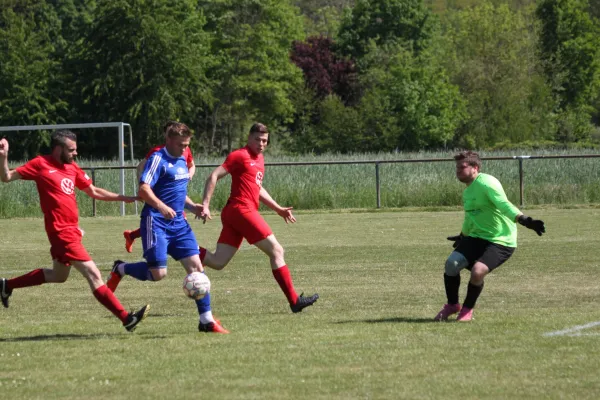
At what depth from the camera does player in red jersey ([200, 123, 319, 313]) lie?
1102cm

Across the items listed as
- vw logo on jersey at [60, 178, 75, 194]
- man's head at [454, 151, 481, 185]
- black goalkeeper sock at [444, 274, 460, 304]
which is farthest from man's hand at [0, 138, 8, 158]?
black goalkeeper sock at [444, 274, 460, 304]

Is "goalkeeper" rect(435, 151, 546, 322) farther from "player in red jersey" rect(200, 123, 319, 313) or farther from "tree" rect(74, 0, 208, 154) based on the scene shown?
"tree" rect(74, 0, 208, 154)

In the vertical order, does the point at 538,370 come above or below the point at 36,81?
below

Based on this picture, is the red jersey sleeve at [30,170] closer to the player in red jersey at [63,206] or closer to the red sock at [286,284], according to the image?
the player in red jersey at [63,206]

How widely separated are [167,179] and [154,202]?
Answer: 0.54 m

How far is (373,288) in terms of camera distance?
518 inches

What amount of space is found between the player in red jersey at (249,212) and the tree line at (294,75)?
Answer: 44592 millimetres

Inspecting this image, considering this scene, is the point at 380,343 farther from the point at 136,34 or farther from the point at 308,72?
the point at 308,72

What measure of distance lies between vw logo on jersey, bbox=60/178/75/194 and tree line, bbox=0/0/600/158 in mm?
46110

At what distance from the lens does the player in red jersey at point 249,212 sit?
Answer: 434 inches

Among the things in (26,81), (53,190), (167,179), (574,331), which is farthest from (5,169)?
(26,81)

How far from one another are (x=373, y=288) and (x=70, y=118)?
57.4 m

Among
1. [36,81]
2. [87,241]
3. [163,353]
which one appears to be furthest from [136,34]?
[163,353]

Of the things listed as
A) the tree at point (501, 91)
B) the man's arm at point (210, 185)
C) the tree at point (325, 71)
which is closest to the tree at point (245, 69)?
the tree at point (325, 71)
